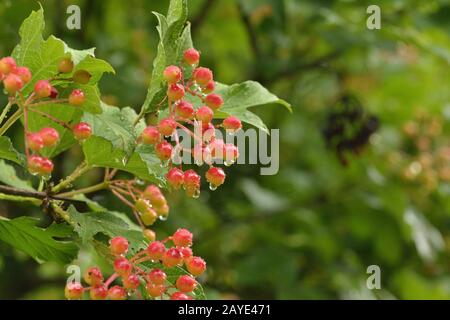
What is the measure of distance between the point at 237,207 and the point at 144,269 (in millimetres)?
1986

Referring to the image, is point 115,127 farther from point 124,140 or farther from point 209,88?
point 209,88

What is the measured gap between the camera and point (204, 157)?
132 cm

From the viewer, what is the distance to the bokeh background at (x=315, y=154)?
293cm

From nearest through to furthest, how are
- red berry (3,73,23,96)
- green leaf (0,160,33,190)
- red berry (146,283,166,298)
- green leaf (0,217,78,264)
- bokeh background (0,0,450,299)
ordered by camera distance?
red berry (3,73,23,96), red berry (146,283,166,298), green leaf (0,217,78,264), green leaf (0,160,33,190), bokeh background (0,0,450,299)

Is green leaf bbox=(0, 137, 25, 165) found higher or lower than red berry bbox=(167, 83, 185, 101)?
lower

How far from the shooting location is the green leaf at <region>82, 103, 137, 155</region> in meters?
1.32

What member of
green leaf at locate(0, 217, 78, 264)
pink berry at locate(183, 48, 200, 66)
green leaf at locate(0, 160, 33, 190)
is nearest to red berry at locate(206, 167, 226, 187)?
pink berry at locate(183, 48, 200, 66)

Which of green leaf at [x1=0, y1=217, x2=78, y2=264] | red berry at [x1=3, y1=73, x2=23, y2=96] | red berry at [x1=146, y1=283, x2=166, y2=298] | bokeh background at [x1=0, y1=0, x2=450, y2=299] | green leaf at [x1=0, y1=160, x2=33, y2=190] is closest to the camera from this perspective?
red berry at [x1=3, y1=73, x2=23, y2=96]

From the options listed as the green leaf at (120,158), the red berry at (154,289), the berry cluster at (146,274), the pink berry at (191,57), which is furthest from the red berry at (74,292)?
the pink berry at (191,57)

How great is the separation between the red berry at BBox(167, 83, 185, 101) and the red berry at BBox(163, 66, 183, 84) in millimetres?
10

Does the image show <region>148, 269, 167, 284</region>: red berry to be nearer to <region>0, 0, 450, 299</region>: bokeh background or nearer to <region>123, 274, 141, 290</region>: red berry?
<region>123, 274, 141, 290</region>: red berry

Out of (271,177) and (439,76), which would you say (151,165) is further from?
(439,76)

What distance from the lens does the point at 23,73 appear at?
1.26m
